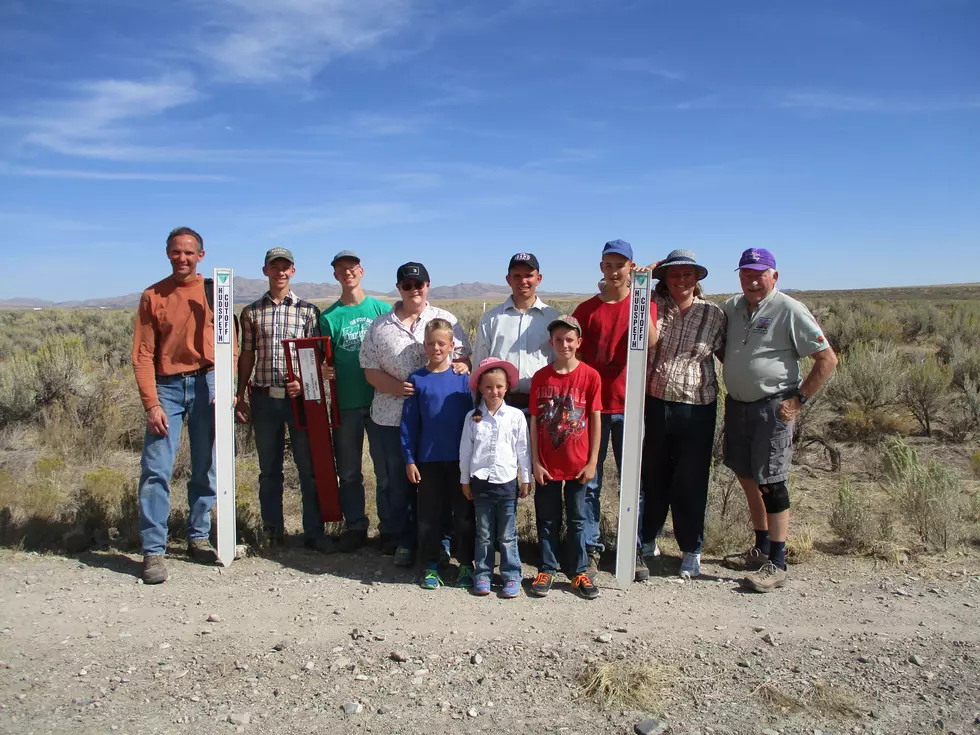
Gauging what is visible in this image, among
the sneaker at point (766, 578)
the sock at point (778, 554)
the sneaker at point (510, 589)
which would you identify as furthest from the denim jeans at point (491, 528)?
the sock at point (778, 554)

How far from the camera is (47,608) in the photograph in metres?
4.33

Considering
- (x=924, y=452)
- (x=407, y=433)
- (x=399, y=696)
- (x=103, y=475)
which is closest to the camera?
(x=399, y=696)

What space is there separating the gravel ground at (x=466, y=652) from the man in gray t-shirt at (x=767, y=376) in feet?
2.29

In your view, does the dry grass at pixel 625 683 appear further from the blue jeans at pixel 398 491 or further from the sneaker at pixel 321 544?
the sneaker at pixel 321 544

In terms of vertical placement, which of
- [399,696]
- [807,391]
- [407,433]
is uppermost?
[807,391]

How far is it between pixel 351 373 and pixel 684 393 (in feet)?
7.53

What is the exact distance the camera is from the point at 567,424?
14.8ft

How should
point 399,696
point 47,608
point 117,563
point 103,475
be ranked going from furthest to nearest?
point 103,475 → point 117,563 → point 47,608 → point 399,696

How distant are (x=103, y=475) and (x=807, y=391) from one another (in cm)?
573

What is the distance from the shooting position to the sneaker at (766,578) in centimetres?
471

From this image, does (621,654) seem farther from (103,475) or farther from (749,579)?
(103,475)

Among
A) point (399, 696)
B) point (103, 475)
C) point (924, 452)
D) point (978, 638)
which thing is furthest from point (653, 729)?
point (924, 452)

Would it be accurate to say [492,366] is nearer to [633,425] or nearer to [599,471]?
[633,425]

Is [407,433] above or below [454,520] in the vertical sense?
above
